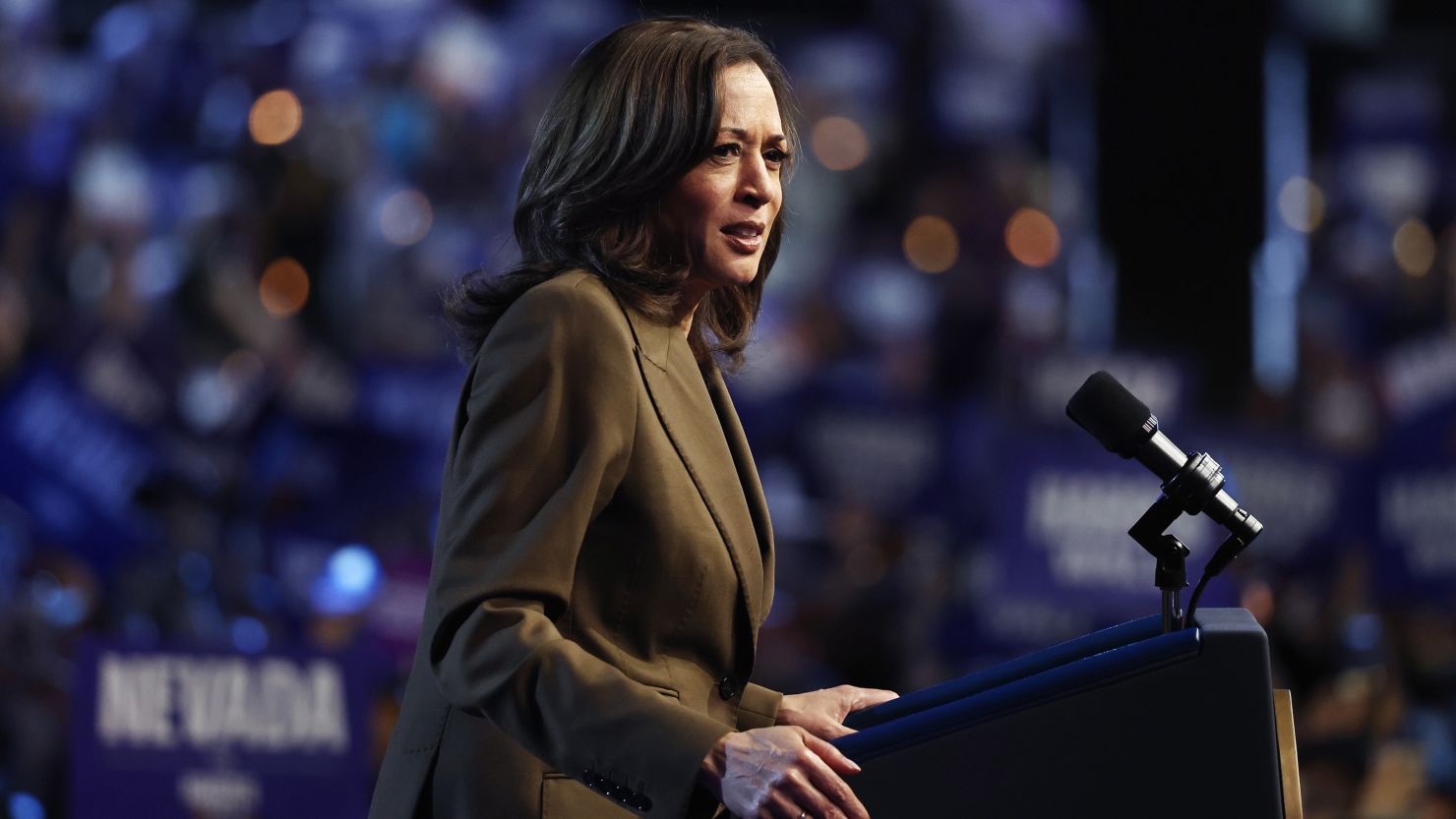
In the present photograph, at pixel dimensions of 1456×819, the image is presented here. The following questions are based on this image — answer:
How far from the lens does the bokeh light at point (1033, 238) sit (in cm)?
1252

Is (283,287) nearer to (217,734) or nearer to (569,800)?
(217,734)

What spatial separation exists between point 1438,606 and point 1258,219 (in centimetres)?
452

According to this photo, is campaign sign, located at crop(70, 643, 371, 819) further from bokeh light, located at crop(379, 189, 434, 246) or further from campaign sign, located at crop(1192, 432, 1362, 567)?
bokeh light, located at crop(379, 189, 434, 246)

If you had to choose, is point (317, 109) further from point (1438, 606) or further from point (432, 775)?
point (432, 775)

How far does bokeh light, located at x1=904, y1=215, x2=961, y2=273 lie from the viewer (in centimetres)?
1288

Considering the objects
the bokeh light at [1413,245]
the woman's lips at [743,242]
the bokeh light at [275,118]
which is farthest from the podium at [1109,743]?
the bokeh light at [1413,245]

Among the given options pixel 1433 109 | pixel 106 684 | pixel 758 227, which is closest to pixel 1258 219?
pixel 1433 109

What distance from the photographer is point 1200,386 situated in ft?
38.4

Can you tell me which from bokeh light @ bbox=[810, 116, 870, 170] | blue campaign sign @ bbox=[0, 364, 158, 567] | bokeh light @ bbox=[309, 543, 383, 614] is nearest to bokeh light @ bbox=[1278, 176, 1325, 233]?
bokeh light @ bbox=[810, 116, 870, 170]

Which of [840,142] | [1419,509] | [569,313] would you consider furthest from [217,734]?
[840,142]

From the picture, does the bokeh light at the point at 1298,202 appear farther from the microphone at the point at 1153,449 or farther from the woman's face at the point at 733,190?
the microphone at the point at 1153,449

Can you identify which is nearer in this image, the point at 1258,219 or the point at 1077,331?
the point at 1258,219

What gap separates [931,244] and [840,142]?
2.43 metres

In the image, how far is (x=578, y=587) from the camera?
2.01m
